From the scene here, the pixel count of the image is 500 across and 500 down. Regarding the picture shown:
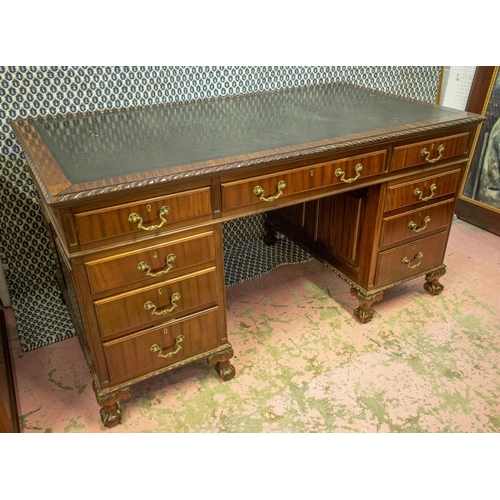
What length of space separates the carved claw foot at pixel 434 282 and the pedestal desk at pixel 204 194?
5.2 inches

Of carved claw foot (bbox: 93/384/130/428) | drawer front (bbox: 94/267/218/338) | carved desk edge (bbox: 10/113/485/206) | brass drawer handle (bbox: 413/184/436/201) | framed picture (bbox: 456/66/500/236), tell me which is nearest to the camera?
carved desk edge (bbox: 10/113/485/206)

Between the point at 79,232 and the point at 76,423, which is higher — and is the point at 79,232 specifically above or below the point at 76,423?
above

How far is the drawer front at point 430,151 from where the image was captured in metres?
1.85

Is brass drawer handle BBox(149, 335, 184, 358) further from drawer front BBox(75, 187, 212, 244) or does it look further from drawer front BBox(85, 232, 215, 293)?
drawer front BBox(75, 187, 212, 244)

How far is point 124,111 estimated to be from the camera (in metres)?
1.93

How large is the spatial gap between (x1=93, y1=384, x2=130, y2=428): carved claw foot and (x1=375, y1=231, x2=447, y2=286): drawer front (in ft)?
3.96

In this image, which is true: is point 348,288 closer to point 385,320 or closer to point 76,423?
point 385,320

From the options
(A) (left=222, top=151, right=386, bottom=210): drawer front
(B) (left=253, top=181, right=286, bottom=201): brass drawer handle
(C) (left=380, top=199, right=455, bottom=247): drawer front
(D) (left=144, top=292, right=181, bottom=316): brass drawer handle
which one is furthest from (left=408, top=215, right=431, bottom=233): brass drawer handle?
(D) (left=144, top=292, right=181, bottom=316): brass drawer handle

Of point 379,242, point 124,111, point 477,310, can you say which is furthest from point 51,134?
point 477,310

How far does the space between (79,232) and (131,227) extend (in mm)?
151

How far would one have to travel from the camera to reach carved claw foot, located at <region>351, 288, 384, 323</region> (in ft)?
7.14

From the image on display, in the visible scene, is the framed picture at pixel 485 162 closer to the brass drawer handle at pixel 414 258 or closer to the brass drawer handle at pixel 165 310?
the brass drawer handle at pixel 414 258

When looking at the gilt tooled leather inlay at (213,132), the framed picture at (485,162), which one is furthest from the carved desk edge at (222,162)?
the framed picture at (485,162)

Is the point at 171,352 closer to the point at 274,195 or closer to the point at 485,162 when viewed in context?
the point at 274,195
